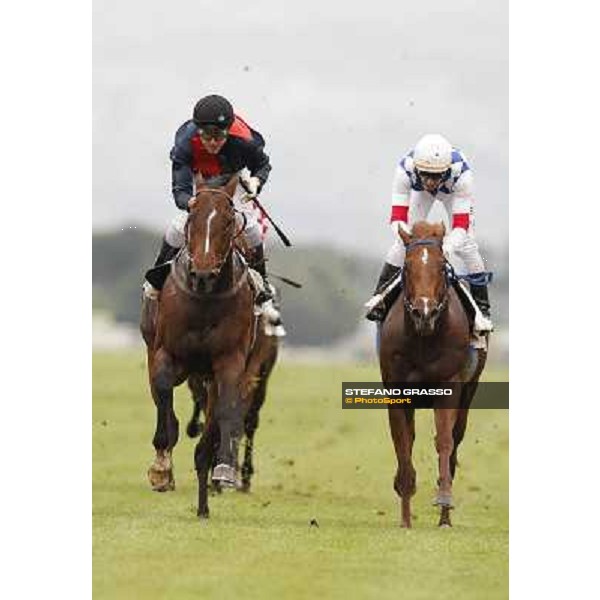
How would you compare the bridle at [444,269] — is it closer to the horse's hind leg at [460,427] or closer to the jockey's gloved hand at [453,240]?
the jockey's gloved hand at [453,240]

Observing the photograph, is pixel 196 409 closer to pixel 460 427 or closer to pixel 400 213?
pixel 460 427

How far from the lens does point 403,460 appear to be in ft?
52.0

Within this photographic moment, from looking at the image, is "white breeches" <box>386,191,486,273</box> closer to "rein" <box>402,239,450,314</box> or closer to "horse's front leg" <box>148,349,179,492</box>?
"rein" <box>402,239,450,314</box>

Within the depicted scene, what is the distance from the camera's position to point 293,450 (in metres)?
21.1

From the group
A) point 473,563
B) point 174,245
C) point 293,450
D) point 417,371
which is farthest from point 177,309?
point 293,450

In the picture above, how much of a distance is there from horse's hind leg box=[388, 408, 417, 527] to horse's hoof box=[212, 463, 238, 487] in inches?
56.5

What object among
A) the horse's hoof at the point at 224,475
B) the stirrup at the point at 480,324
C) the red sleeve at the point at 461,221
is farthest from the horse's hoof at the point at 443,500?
the red sleeve at the point at 461,221

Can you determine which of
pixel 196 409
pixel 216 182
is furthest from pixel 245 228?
pixel 196 409

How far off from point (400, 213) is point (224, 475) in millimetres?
2706

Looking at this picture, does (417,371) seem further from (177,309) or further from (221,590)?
(221,590)

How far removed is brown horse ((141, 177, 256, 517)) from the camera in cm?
1527

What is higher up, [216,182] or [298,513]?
[216,182]

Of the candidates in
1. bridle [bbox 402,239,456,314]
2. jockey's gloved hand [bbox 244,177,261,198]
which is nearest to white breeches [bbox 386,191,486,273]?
bridle [bbox 402,239,456,314]
